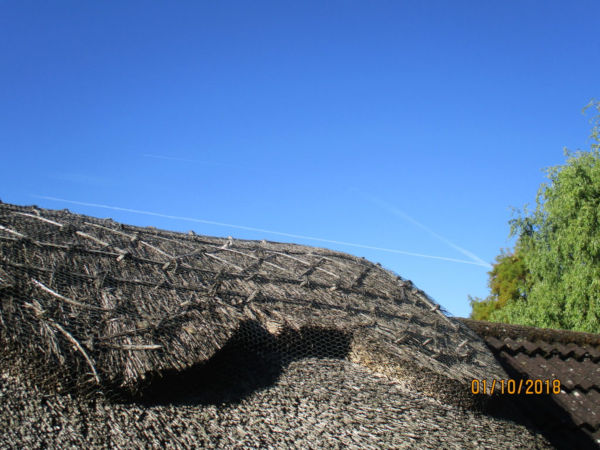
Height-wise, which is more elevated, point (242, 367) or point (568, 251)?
point (568, 251)

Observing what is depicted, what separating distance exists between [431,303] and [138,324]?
12.6 feet

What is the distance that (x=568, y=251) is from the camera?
16891mm

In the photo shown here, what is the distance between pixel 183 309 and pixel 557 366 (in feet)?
16.1

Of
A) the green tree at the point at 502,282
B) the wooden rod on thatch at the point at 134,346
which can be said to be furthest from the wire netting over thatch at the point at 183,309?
the green tree at the point at 502,282

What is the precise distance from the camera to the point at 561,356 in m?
7.27

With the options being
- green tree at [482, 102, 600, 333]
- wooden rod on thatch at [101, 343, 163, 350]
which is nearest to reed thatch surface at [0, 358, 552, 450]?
wooden rod on thatch at [101, 343, 163, 350]

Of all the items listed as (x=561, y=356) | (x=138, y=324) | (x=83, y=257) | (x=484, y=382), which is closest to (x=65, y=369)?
(x=138, y=324)

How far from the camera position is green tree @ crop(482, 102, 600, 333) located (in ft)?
52.5

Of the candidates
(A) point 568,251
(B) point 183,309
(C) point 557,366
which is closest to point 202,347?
(B) point 183,309

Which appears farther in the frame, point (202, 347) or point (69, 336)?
point (202, 347)

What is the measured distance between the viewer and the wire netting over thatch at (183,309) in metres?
3.58
